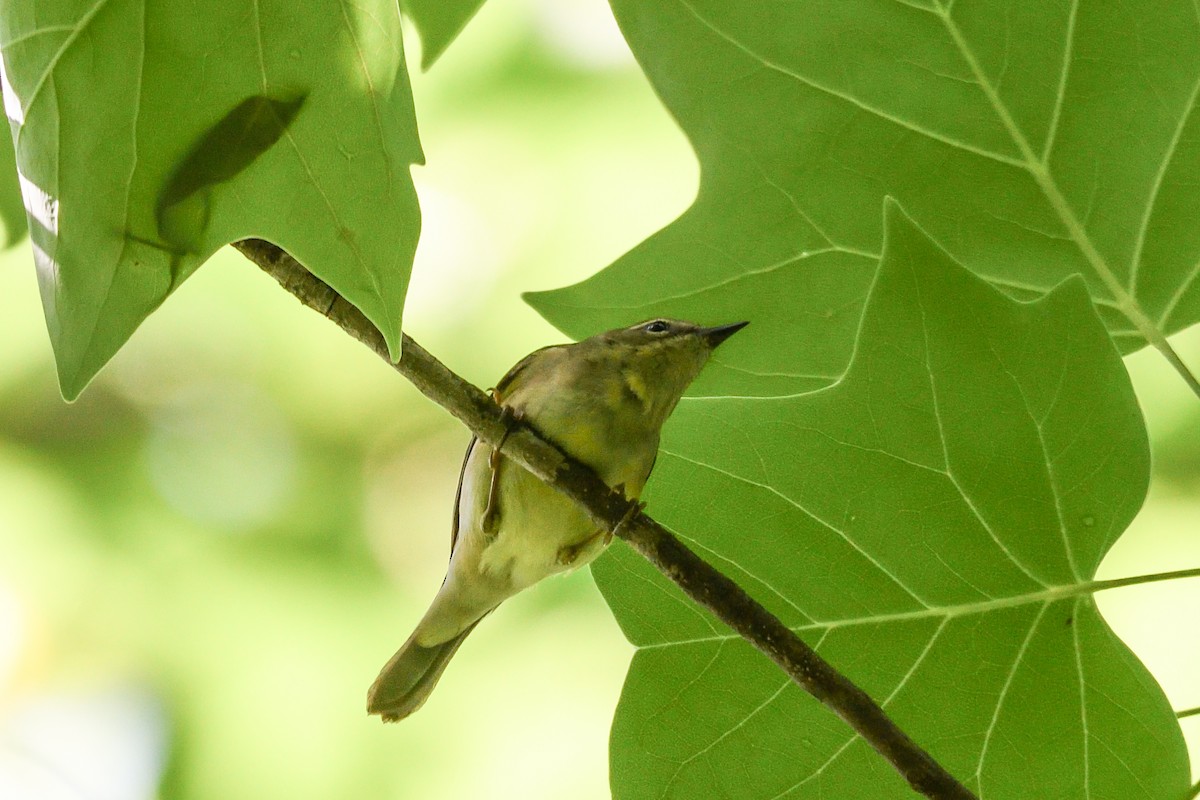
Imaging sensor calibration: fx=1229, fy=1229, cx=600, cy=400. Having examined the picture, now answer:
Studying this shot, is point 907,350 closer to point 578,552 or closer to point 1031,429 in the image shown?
point 1031,429

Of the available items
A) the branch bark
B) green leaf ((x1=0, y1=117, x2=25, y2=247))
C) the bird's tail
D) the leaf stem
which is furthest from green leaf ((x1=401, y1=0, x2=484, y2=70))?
the bird's tail

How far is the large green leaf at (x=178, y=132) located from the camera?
54.4 inches

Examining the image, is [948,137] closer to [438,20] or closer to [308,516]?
[438,20]

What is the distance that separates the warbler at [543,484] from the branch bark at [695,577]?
442 millimetres

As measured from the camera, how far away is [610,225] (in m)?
5.70

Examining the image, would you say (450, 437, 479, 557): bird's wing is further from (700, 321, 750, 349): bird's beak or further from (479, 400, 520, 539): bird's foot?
(700, 321, 750, 349): bird's beak

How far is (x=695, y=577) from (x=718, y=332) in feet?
1.91

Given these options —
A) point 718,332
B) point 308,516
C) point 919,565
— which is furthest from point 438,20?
point 308,516

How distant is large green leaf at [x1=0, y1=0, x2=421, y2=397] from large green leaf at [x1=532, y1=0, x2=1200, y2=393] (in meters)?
0.42

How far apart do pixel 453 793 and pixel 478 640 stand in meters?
0.71

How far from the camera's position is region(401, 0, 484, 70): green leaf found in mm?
1702

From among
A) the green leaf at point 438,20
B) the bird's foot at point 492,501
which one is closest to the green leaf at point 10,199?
the green leaf at point 438,20

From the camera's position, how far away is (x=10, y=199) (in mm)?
2014

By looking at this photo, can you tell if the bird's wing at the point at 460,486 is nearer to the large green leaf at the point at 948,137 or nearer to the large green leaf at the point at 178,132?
the large green leaf at the point at 948,137
